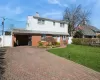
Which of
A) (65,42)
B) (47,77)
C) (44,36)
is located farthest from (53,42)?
(47,77)

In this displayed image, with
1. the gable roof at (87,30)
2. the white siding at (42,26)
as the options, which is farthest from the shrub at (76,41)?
the gable roof at (87,30)

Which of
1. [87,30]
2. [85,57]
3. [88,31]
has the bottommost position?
[85,57]

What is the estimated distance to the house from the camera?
34.4 metres

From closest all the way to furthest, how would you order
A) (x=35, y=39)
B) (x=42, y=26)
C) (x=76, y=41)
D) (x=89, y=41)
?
(x=35, y=39) → (x=89, y=41) → (x=42, y=26) → (x=76, y=41)

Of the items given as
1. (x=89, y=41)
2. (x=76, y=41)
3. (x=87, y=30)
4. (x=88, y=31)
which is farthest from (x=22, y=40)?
(x=87, y=30)

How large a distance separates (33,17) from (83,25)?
26.0m

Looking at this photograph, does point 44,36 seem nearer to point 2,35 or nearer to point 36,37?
point 36,37

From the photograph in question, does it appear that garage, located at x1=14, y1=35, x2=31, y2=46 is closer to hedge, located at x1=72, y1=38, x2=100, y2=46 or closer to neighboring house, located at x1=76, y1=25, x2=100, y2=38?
hedge, located at x1=72, y1=38, x2=100, y2=46

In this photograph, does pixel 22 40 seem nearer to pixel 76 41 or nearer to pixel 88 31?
pixel 76 41

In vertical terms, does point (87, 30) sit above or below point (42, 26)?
above

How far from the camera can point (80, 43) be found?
39.4 m

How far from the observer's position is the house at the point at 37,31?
34.4 m

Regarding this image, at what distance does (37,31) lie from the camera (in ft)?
118

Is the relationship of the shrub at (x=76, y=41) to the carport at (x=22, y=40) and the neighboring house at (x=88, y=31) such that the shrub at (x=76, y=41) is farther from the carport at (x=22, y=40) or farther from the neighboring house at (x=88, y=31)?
the neighboring house at (x=88, y=31)
